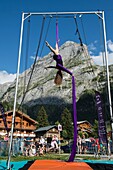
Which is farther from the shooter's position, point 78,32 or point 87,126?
point 87,126

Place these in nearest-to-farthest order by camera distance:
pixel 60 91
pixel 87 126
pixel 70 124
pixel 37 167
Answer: pixel 37 167 → pixel 87 126 → pixel 70 124 → pixel 60 91

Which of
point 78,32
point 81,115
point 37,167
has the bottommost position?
point 37,167

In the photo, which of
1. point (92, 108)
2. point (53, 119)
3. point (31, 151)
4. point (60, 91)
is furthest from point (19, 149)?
point (60, 91)

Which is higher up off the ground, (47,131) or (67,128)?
(67,128)

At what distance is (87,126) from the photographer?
5741cm

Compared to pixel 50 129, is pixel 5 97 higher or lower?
higher

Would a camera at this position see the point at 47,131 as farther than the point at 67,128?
No

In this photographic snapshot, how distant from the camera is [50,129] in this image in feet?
131

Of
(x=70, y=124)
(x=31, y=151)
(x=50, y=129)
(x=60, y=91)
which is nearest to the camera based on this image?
(x=31, y=151)

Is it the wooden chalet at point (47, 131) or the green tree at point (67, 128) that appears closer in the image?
the wooden chalet at point (47, 131)

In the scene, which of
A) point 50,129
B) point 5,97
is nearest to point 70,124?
point 50,129

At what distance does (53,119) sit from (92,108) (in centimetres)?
2213

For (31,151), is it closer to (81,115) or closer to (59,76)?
(59,76)

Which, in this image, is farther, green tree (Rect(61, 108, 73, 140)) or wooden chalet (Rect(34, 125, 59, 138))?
green tree (Rect(61, 108, 73, 140))
